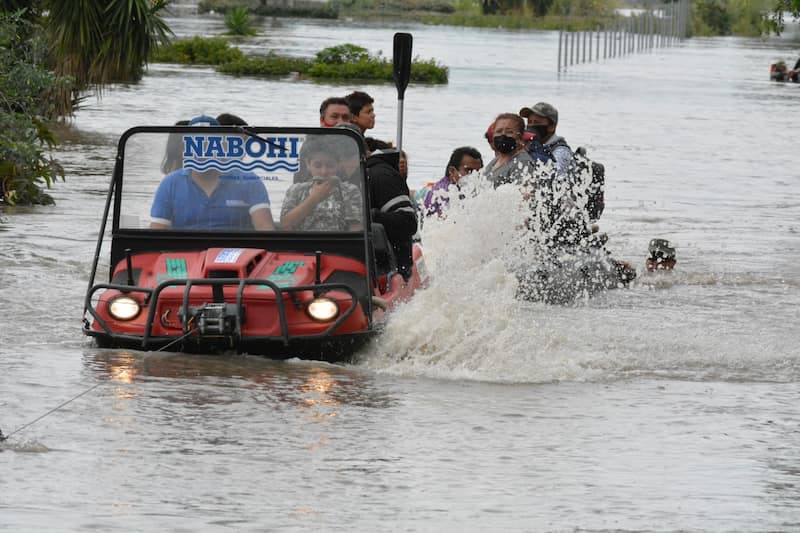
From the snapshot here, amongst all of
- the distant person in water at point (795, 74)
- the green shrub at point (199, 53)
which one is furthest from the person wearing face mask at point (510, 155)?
the distant person in water at point (795, 74)

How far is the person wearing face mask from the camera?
40.8ft

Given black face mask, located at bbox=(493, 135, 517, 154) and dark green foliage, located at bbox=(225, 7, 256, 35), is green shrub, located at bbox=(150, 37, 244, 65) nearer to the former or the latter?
dark green foliage, located at bbox=(225, 7, 256, 35)

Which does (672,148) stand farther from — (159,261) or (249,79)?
(159,261)

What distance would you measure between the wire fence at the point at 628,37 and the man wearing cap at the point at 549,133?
4774 cm

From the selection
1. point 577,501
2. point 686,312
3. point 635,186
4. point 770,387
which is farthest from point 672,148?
point 577,501

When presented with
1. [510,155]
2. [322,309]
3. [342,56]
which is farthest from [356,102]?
[342,56]

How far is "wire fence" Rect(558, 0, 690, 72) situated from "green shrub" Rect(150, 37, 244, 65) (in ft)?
41.6

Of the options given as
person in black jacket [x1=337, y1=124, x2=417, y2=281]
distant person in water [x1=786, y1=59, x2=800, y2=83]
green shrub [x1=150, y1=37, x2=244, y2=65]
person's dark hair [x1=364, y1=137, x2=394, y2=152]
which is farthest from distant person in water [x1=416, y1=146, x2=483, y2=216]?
distant person in water [x1=786, y1=59, x2=800, y2=83]

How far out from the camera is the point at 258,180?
980 cm

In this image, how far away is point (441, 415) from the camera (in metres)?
8.48

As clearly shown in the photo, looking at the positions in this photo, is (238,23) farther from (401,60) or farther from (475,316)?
(475,316)

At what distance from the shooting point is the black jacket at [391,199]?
10.1m

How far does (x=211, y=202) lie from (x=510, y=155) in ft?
11.1

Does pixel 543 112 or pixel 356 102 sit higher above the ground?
pixel 356 102
